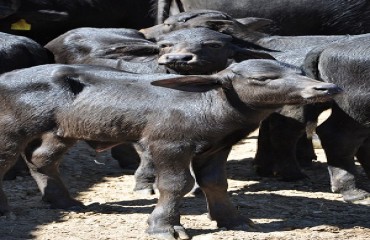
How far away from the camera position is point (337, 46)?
7.88 meters

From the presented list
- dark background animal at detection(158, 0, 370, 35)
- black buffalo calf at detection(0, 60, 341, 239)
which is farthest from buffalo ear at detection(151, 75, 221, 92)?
dark background animal at detection(158, 0, 370, 35)

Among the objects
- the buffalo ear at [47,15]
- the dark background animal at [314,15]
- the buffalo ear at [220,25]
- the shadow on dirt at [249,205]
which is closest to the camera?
the shadow on dirt at [249,205]

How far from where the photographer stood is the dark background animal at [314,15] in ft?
33.5

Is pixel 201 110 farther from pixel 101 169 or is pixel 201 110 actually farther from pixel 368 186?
pixel 101 169

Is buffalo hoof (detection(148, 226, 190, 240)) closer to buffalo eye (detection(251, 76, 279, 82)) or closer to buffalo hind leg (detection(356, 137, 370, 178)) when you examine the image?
buffalo eye (detection(251, 76, 279, 82))

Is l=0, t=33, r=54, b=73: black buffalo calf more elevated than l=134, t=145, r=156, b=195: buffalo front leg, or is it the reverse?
l=0, t=33, r=54, b=73: black buffalo calf

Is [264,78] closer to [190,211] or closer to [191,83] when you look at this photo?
[191,83]

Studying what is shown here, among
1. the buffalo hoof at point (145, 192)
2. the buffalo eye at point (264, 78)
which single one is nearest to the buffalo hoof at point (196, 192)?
the buffalo hoof at point (145, 192)

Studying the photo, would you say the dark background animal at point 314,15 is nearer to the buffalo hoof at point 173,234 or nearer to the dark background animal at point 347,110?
the dark background animal at point 347,110

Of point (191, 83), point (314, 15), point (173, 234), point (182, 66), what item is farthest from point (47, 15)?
point (173, 234)

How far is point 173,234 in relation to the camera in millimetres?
6605

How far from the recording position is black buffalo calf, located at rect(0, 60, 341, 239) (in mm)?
6574

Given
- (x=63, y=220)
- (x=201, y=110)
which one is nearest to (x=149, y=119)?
(x=201, y=110)

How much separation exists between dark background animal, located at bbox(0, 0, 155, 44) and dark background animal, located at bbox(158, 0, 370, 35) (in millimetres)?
467
